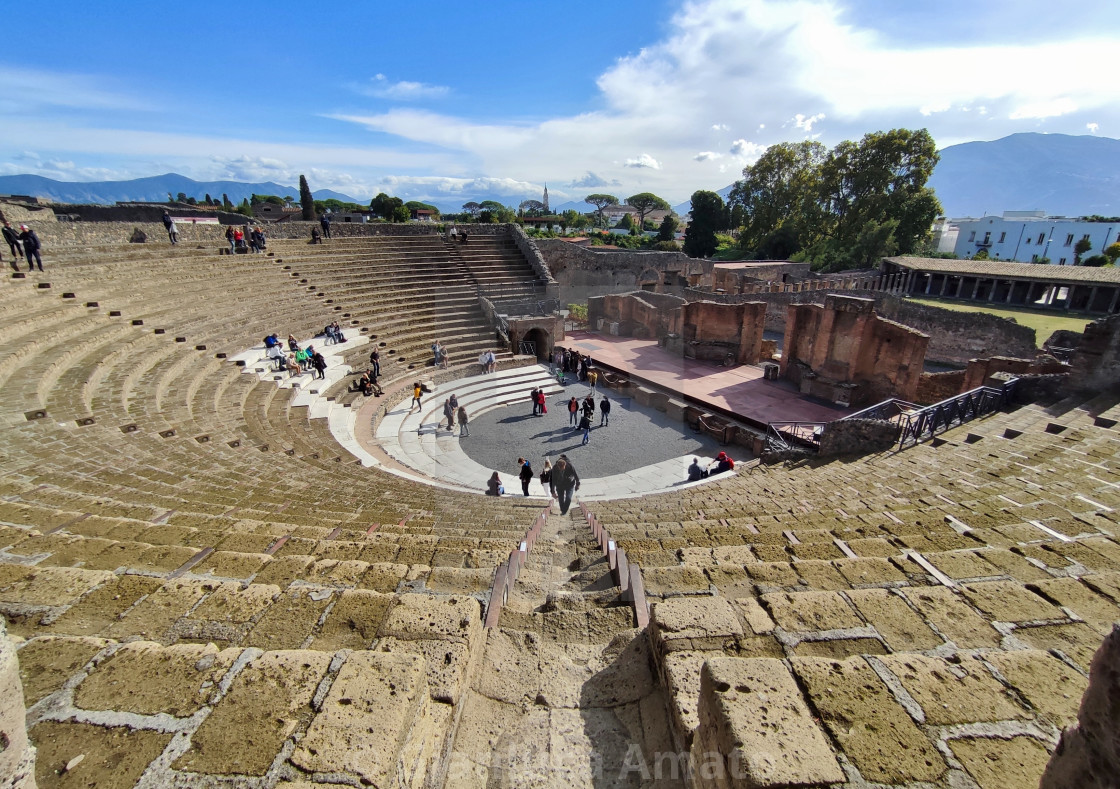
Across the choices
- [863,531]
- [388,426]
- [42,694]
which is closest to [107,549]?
[42,694]

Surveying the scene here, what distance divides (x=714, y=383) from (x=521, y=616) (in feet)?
48.7

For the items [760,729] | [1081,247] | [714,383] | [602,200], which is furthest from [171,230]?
[602,200]

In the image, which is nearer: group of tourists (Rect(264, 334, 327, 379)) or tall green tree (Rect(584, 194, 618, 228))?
group of tourists (Rect(264, 334, 327, 379))

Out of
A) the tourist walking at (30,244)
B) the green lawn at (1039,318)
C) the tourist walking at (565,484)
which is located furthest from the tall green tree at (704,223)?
the tourist walking at (30,244)

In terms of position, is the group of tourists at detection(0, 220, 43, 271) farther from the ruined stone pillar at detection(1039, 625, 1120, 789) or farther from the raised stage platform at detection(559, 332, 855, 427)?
the ruined stone pillar at detection(1039, 625, 1120, 789)

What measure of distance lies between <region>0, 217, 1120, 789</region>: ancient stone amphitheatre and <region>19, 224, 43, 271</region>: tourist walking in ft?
14.8

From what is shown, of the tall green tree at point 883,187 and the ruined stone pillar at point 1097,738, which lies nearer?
the ruined stone pillar at point 1097,738

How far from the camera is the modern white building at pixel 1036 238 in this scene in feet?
171

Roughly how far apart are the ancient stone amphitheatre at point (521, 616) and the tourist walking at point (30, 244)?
450cm

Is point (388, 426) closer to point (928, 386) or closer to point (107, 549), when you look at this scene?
point (107, 549)

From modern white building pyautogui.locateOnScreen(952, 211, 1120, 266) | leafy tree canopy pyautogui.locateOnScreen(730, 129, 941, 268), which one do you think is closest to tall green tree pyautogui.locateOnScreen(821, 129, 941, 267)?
leafy tree canopy pyautogui.locateOnScreen(730, 129, 941, 268)

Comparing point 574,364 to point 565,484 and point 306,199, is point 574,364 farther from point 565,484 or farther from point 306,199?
point 306,199

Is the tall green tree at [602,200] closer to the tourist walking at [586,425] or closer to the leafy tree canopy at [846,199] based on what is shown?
the leafy tree canopy at [846,199]

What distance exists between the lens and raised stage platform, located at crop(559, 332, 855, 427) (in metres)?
14.7
